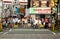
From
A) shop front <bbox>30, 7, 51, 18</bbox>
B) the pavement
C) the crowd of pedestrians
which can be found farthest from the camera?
shop front <bbox>30, 7, 51, 18</bbox>

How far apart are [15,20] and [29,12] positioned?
627 cm

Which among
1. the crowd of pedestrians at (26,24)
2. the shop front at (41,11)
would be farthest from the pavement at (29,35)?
the shop front at (41,11)

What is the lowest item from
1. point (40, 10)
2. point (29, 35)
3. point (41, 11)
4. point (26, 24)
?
point (26, 24)

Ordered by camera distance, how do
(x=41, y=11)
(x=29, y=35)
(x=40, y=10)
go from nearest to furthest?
(x=29, y=35) → (x=40, y=10) → (x=41, y=11)

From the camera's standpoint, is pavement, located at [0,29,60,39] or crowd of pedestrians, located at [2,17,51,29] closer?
pavement, located at [0,29,60,39]

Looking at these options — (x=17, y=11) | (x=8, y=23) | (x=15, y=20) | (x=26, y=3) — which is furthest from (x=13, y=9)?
(x=8, y=23)

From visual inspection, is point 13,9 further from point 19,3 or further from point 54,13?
point 54,13

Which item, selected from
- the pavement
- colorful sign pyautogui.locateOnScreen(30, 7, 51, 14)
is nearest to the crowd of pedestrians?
colorful sign pyautogui.locateOnScreen(30, 7, 51, 14)

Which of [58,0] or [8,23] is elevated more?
[58,0]

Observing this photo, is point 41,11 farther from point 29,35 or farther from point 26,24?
point 29,35

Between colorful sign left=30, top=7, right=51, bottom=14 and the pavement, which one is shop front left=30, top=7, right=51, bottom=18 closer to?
colorful sign left=30, top=7, right=51, bottom=14

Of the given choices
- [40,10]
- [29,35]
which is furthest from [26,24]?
[29,35]

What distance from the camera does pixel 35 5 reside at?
175 ft

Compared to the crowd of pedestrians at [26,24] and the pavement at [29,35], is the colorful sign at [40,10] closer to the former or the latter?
the crowd of pedestrians at [26,24]
